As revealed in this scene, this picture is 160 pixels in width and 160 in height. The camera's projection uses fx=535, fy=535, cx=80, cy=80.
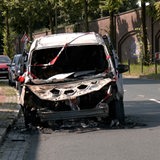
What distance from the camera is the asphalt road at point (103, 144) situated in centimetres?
881

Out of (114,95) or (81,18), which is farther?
(81,18)

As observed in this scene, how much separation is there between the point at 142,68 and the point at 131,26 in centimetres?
1279

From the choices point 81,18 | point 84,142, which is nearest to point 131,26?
point 81,18

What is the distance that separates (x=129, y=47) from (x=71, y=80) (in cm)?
Result: 4017

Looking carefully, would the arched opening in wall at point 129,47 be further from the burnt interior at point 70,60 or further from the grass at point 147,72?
the burnt interior at point 70,60

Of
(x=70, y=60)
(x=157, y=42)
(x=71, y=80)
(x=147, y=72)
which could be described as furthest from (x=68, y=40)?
(x=157, y=42)

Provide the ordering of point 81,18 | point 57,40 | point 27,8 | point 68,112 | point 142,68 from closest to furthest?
point 68,112, point 57,40, point 142,68, point 27,8, point 81,18

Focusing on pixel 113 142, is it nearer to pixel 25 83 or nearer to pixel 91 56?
pixel 25 83

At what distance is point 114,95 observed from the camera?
1171 centimetres

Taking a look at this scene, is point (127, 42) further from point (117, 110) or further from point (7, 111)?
point (117, 110)

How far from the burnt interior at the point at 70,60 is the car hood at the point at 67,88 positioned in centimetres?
120

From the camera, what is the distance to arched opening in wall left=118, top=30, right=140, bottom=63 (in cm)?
5041

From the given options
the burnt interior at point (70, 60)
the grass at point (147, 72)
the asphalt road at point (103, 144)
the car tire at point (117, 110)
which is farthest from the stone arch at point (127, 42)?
the car tire at point (117, 110)

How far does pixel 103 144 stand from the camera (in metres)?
9.85
